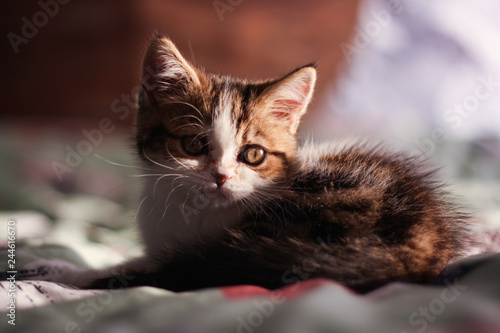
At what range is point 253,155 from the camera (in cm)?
102

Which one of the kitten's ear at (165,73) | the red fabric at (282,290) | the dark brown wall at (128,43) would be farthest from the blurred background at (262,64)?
the red fabric at (282,290)

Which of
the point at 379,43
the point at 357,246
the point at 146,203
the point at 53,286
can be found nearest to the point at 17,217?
the point at 146,203

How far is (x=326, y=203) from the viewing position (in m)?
0.82

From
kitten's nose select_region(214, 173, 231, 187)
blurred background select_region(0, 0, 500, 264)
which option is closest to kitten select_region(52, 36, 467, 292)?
kitten's nose select_region(214, 173, 231, 187)

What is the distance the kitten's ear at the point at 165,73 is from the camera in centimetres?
106

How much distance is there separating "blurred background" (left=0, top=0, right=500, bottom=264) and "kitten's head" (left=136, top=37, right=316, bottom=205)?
1060mm

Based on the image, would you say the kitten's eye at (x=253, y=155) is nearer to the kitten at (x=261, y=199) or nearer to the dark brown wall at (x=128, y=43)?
the kitten at (x=261, y=199)

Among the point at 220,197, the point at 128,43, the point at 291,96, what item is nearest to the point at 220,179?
the point at 220,197

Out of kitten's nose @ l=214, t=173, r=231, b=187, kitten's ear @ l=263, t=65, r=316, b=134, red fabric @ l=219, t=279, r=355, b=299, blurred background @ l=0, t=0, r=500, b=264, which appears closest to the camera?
red fabric @ l=219, t=279, r=355, b=299

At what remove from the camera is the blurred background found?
221 cm

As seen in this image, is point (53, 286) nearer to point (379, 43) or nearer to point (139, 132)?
point (139, 132)

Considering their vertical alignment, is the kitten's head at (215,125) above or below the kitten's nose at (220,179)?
above

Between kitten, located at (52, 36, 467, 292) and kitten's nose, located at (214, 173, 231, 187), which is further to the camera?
kitten's nose, located at (214, 173, 231, 187)

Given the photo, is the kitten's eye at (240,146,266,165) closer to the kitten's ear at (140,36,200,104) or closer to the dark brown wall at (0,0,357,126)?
the kitten's ear at (140,36,200,104)
